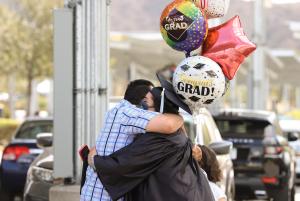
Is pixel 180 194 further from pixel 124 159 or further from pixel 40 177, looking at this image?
pixel 40 177

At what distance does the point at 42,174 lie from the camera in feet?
29.3

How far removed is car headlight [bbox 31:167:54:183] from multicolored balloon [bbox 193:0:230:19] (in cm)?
367

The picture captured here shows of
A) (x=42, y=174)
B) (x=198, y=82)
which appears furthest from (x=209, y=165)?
(x=42, y=174)

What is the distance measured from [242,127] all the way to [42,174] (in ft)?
14.9

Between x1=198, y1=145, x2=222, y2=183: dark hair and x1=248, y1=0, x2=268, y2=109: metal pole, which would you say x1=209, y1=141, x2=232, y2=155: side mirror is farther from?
x1=248, y1=0, x2=268, y2=109: metal pole

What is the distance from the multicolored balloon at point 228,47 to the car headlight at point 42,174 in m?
4.00

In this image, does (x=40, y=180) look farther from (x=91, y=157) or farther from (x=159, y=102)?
(x=159, y=102)

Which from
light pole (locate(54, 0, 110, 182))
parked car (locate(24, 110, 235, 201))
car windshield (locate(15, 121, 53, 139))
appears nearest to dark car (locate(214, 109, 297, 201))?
parked car (locate(24, 110, 235, 201))

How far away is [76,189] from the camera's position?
7582 mm

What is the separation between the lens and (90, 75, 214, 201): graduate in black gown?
4566mm

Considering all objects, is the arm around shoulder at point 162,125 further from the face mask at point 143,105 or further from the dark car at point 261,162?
the dark car at point 261,162

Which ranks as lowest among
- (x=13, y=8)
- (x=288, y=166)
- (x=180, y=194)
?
(x=288, y=166)

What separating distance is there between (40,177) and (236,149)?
4247 mm

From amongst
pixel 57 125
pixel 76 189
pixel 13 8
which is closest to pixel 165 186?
pixel 76 189
